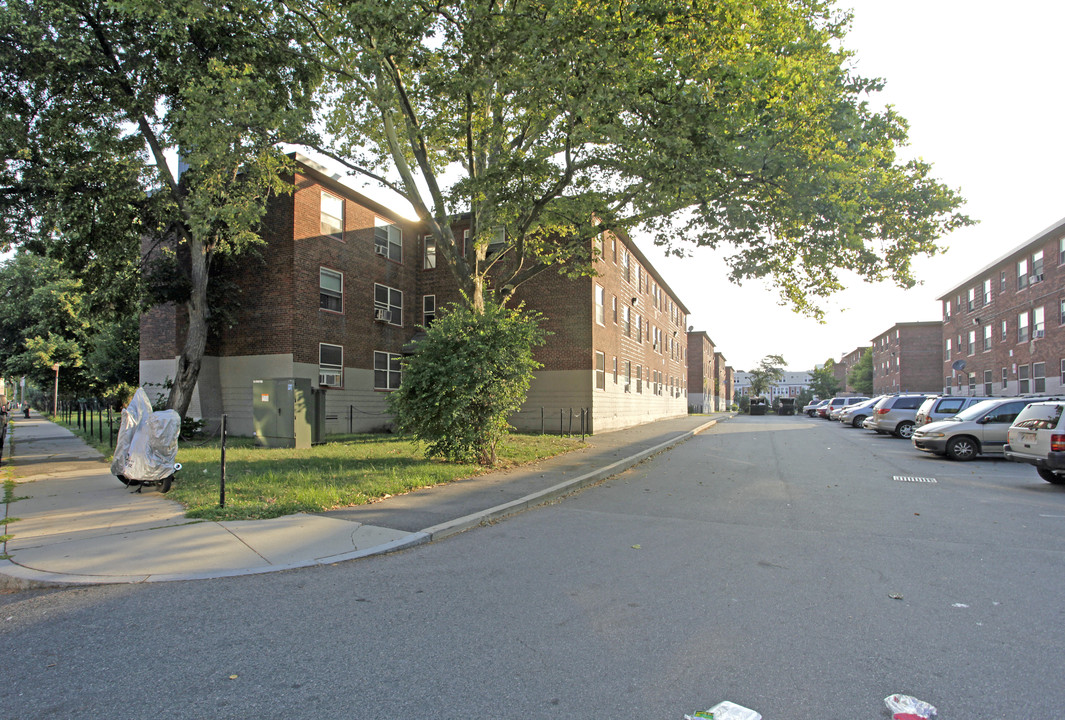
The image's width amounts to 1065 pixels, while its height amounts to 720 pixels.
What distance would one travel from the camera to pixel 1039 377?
102 feet

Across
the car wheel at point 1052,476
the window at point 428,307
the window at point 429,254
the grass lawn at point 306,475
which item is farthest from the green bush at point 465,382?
the window at point 429,254

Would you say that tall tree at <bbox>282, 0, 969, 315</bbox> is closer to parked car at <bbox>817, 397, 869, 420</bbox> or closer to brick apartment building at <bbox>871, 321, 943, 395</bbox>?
parked car at <bbox>817, 397, 869, 420</bbox>

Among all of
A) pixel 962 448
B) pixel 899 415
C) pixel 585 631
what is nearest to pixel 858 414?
pixel 899 415

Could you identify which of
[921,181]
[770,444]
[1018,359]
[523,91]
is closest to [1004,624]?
[523,91]

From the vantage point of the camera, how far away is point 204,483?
30.7 ft

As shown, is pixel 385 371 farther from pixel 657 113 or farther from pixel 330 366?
pixel 657 113

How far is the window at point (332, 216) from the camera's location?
21.7 metres

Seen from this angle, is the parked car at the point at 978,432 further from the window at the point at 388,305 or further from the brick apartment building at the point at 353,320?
the window at the point at 388,305

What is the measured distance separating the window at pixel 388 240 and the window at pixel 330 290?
2.80m

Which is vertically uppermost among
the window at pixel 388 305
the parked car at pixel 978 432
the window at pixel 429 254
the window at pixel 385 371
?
the window at pixel 429 254

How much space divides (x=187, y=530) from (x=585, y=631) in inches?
192

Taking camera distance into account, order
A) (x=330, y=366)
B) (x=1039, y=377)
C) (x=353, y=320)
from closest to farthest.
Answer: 1. (x=330, y=366)
2. (x=353, y=320)
3. (x=1039, y=377)

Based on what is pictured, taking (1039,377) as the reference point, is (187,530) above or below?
below

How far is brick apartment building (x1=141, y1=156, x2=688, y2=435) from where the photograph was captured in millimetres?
20438
